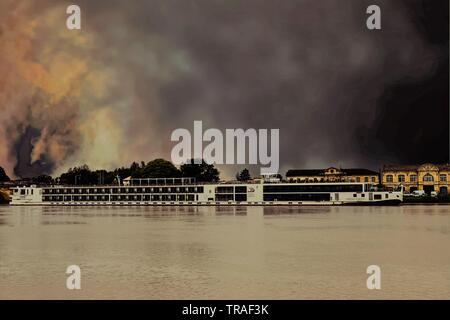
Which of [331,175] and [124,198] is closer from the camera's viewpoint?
[124,198]

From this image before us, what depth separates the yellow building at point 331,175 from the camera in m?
154

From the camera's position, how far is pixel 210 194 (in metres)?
113

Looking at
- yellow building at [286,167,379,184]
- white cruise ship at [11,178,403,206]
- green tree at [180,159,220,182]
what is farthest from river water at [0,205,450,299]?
yellow building at [286,167,379,184]

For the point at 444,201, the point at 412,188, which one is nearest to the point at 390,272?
the point at 444,201

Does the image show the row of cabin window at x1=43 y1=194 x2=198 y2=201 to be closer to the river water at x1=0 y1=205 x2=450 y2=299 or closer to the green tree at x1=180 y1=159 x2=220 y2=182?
the green tree at x1=180 y1=159 x2=220 y2=182

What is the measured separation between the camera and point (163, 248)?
31922mm

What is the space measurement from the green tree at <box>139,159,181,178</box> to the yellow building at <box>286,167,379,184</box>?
35.6 m

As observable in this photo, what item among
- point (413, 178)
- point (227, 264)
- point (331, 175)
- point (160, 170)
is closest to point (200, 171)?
point (160, 170)

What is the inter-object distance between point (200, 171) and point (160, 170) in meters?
14.1

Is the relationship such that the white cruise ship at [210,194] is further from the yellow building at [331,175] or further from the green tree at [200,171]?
the yellow building at [331,175]

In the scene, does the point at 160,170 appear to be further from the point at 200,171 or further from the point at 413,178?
the point at 413,178

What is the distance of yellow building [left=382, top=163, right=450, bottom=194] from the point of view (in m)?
137

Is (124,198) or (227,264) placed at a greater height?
(124,198)
